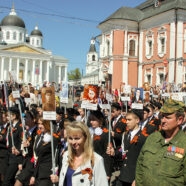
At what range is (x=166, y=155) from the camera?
3.19 metres

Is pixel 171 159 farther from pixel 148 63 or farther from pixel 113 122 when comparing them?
pixel 148 63

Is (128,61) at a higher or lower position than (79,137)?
higher

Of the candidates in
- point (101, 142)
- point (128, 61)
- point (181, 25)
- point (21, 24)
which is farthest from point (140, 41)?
point (21, 24)

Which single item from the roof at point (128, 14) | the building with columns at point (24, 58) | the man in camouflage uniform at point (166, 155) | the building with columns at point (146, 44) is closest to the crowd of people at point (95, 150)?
the man in camouflage uniform at point (166, 155)

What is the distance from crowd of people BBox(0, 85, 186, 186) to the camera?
3172 mm

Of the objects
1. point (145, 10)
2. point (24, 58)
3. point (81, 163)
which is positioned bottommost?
point (81, 163)

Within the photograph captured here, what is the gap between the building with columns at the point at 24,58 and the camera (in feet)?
248

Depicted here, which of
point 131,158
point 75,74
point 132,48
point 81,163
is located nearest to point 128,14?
point 132,48

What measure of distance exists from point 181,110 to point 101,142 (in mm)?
2192

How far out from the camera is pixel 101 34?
39.7 m

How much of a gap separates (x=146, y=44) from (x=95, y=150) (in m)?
31.0

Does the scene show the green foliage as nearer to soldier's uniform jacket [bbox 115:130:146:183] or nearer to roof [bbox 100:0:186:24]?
roof [bbox 100:0:186:24]

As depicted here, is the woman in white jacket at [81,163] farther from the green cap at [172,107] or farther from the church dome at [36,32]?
the church dome at [36,32]

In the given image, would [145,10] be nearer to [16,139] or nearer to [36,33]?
[16,139]
